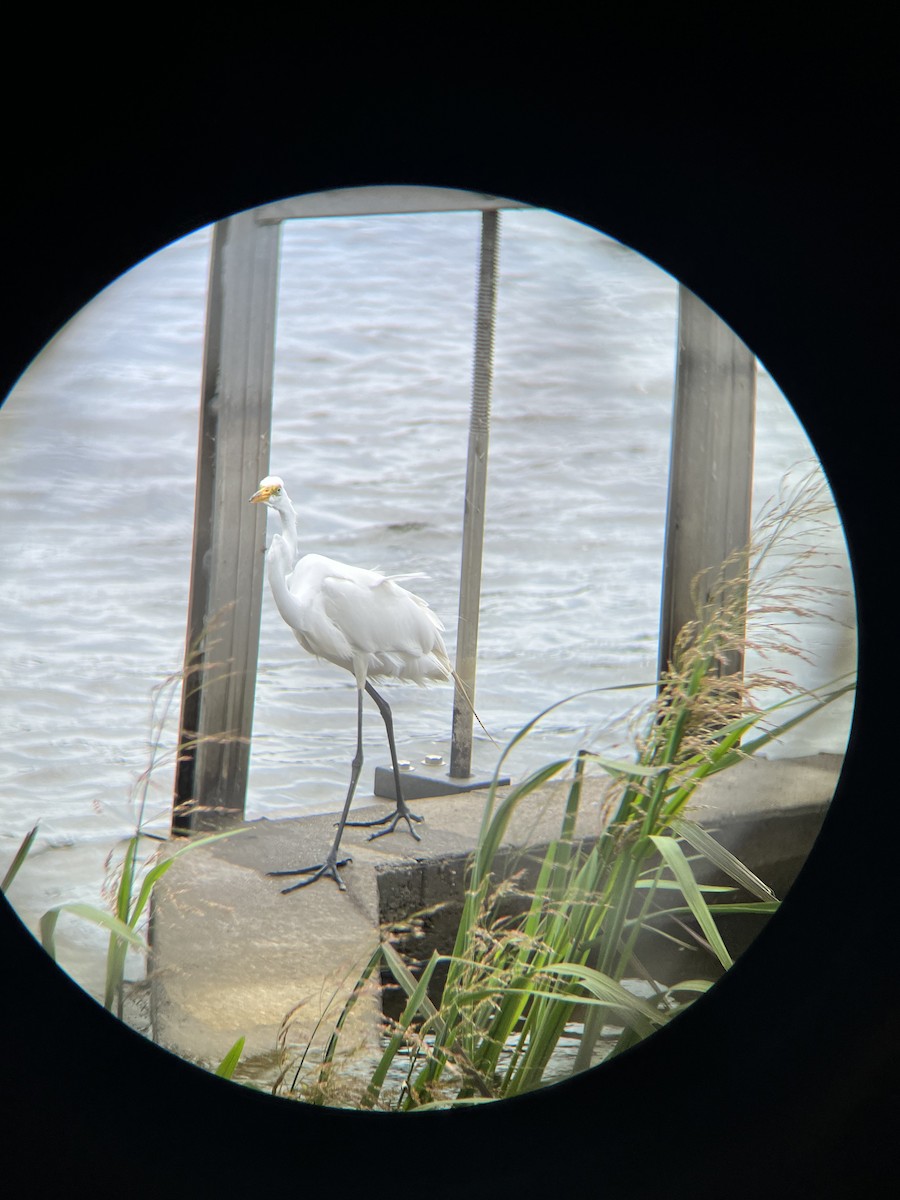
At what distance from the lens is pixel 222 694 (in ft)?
2.91

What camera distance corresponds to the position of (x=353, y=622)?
0.90 metres

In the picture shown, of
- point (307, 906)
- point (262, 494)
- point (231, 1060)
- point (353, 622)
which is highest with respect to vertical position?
point (262, 494)

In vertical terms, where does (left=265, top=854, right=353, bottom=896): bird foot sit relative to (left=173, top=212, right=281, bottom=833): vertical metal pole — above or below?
below

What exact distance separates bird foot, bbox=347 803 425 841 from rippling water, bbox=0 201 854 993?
0.12 ft

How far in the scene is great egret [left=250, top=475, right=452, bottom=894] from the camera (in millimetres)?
881

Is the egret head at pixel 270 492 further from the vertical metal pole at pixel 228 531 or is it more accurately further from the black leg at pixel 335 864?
the black leg at pixel 335 864

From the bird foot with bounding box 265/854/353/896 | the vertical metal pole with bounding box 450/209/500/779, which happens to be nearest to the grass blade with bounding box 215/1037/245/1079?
the bird foot with bounding box 265/854/353/896

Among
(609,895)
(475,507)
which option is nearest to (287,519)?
(475,507)

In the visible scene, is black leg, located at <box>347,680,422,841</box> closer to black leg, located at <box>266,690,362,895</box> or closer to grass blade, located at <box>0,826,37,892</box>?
black leg, located at <box>266,690,362,895</box>

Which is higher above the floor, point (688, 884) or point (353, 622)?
point (353, 622)

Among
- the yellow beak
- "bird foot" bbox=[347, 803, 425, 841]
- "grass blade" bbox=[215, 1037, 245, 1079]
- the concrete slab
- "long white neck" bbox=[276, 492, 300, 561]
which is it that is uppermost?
the yellow beak

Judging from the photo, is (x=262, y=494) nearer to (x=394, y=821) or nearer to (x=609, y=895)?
(x=394, y=821)

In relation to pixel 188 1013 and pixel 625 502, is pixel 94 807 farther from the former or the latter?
pixel 625 502

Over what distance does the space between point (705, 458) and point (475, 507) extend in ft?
0.65
